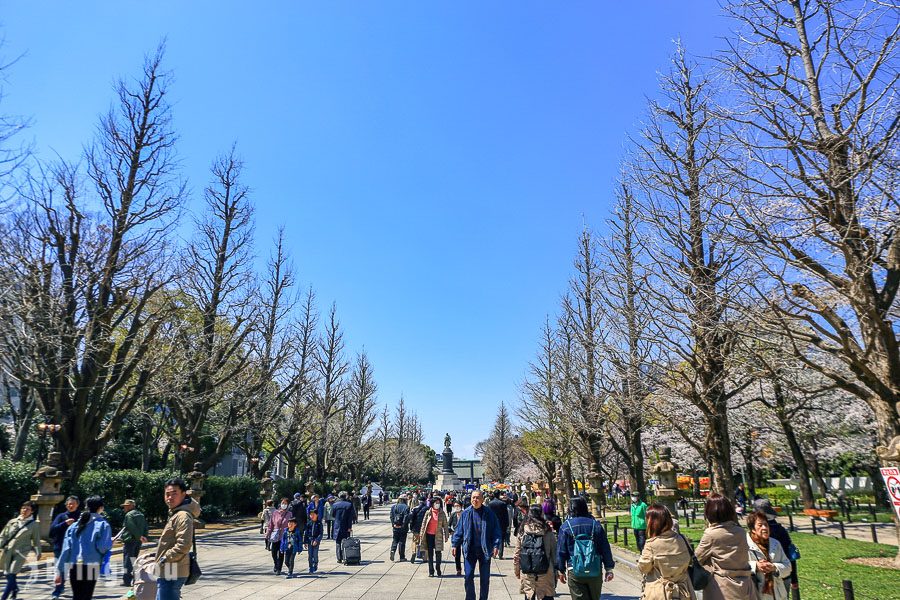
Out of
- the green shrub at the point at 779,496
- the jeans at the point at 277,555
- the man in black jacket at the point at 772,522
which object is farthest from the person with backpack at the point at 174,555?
the green shrub at the point at 779,496

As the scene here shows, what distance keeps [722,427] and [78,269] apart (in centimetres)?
1797

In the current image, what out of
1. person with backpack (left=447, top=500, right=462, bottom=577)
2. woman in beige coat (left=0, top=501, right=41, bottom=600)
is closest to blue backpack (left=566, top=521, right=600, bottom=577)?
person with backpack (left=447, top=500, right=462, bottom=577)

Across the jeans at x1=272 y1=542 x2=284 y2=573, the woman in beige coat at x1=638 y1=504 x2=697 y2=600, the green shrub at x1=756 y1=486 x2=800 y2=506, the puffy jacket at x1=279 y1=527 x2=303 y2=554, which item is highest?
the woman in beige coat at x1=638 y1=504 x2=697 y2=600

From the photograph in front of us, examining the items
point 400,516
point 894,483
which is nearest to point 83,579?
point 400,516

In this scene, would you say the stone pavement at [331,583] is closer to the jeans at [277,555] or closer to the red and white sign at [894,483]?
the jeans at [277,555]

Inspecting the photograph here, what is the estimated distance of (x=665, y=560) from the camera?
15.6ft

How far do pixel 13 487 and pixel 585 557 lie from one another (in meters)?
15.9

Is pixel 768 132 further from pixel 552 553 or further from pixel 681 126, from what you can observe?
pixel 552 553

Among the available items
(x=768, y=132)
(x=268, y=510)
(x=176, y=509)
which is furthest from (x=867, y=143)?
(x=268, y=510)

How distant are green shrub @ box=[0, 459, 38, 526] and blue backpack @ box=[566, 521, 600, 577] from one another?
1563cm

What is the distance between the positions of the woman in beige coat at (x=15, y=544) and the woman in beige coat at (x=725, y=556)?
365 inches

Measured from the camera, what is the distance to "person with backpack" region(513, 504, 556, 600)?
722 centimetres

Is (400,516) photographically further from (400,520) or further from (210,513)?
(210,513)

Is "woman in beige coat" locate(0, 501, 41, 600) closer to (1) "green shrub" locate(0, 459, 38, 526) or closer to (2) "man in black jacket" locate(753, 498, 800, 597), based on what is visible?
(1) "green shrub" locate(0, 459, 38, 526)
